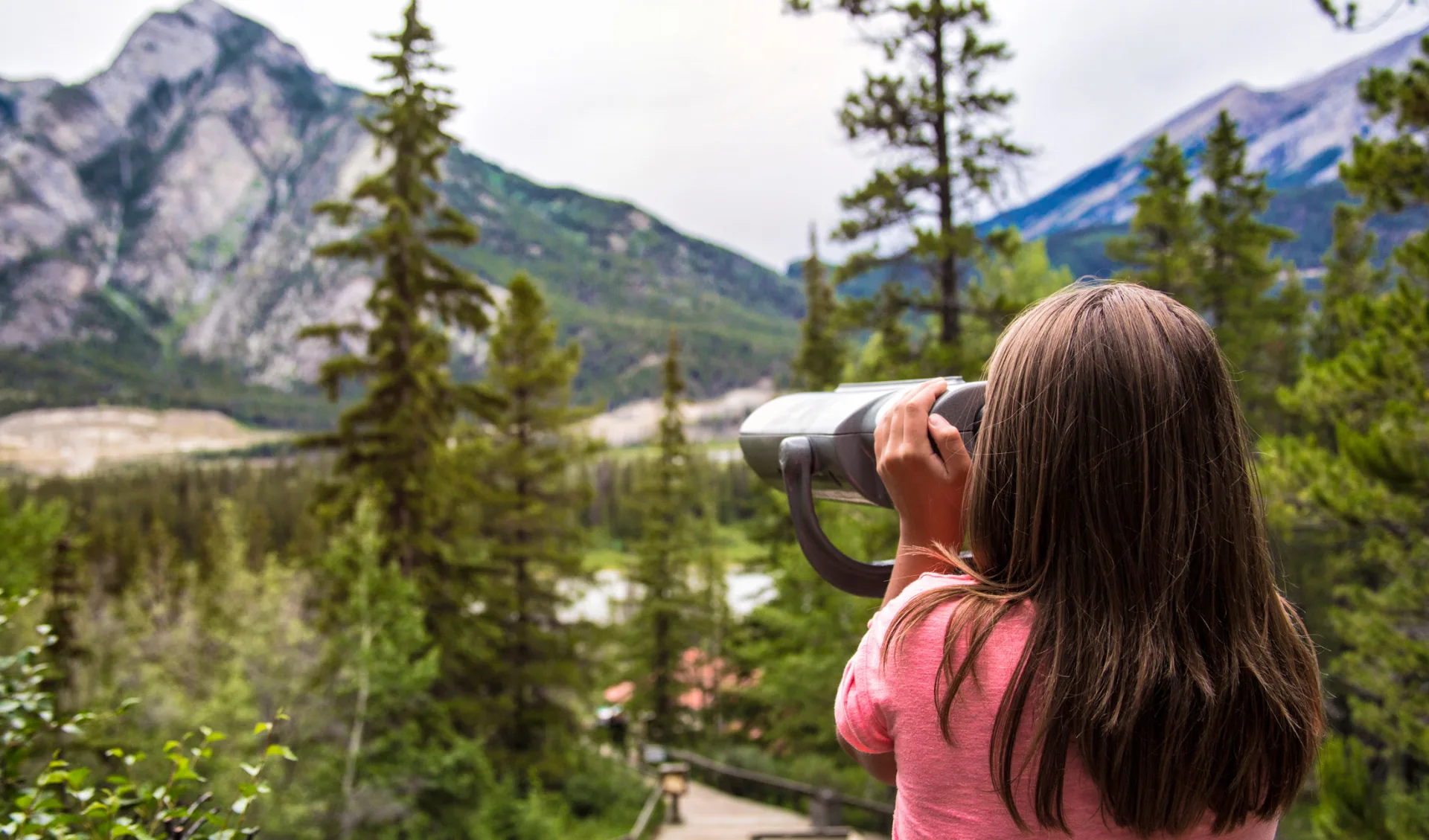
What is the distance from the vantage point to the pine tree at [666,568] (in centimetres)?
2600

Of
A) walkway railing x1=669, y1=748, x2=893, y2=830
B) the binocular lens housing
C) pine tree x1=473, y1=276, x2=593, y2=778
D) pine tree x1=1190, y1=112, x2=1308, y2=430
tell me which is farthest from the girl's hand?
pine tree x1=1190, y1=112, x2=1308, y2=430

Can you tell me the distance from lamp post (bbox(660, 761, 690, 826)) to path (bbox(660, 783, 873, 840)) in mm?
266

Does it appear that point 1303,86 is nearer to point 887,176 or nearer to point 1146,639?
point 887,176

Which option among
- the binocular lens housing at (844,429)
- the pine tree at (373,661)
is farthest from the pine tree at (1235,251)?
the binocular lens housing at (844,429)

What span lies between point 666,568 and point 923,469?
2558 centimetres

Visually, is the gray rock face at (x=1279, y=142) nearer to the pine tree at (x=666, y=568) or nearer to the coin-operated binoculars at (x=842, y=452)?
the pine tree at (x=666, y=568)

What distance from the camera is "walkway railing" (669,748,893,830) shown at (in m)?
15.0

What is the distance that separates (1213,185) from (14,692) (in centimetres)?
2091

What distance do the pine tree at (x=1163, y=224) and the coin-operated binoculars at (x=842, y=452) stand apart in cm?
1590

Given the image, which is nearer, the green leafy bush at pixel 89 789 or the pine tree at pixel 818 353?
the green leafy bush at pixel 89 789

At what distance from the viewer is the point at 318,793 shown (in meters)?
12.1

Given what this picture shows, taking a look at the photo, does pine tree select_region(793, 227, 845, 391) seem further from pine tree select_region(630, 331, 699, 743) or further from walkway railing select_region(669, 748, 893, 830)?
walkway railing select_region(669, 748, 893, 830)

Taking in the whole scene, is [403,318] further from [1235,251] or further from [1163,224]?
[1235,251]

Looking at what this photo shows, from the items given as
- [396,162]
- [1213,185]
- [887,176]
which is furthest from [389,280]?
[1213,185]
